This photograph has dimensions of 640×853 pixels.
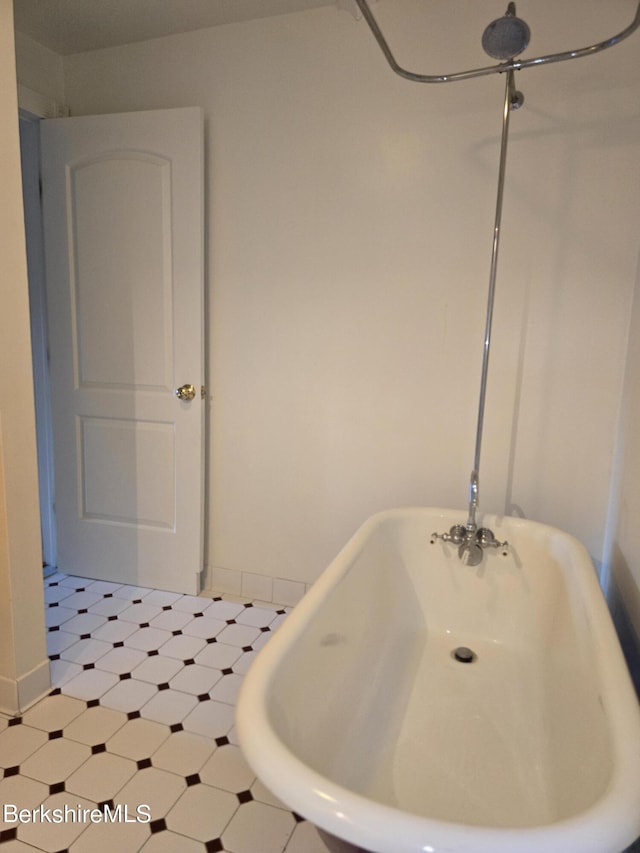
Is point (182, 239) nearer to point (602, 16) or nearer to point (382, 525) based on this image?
point (382, 525)

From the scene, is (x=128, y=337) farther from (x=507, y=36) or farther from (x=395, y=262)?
(x=507, y=36)

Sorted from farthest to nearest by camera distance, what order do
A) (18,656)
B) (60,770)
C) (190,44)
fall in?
(190,44) → (18,656) → (60,770)

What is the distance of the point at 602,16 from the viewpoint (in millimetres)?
1680

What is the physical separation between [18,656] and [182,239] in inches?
63.7

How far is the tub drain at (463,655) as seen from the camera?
1710mm

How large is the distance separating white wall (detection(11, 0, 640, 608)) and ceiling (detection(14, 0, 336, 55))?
0.05m

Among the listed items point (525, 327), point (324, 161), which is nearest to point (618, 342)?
point (525, 327)

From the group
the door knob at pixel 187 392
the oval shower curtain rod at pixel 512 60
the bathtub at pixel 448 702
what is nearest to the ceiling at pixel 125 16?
the oval shower curtain rod at pixel 512 60

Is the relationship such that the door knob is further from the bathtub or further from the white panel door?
the bathtub

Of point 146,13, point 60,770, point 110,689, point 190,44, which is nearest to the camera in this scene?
point 60,770

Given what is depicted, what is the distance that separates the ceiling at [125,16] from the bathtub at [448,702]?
1.93 m

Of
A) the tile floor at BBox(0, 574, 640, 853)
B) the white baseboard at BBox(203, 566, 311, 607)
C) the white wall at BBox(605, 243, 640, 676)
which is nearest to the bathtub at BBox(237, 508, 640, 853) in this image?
the white wall at BBox(605, 243, 640, 676)

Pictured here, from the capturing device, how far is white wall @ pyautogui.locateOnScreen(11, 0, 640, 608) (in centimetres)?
178

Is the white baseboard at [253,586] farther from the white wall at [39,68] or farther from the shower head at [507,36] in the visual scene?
the white wall at [39,68]
